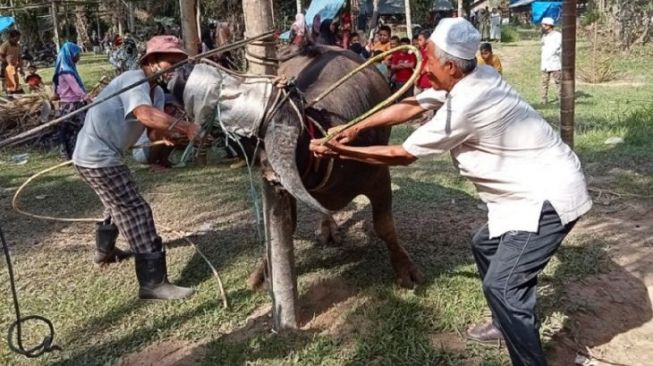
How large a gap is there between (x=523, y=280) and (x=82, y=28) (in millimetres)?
34969

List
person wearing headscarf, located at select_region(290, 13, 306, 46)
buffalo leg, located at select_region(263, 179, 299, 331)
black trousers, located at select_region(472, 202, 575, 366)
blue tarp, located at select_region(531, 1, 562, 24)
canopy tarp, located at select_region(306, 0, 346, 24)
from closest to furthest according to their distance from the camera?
1. black trousers, located at select_region(472, 202, 575, 366)
2. buffalo leg, located at select_region(263, 179, 299, 331)
3. person wearing headscarf, located at select_region(290, 13, 306, 46)
4. canopy tarp, located at select_region(306, 0, 346, 24)
5. blue tarp, located at select_region(531, 1, 562, 24)

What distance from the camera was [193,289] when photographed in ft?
13.7

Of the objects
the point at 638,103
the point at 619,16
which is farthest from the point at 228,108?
the point at 619,16

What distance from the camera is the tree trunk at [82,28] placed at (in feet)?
107

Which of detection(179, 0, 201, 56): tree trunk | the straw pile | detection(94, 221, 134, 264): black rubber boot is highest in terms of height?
detection(179, 0, 201, 56): tree trunk

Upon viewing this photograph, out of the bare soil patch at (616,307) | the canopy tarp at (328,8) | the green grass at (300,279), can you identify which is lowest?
the bare soil patch at (616,307)

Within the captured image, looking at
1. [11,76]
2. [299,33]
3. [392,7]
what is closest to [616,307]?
[299,33]

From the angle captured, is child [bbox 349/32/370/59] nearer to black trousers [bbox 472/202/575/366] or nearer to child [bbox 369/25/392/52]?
child [bbox 369/25/392/52]

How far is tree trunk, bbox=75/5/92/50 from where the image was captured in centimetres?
3247

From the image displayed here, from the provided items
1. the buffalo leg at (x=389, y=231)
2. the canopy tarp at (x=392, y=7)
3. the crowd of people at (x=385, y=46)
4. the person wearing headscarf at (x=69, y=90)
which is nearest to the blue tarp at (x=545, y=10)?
the canopy tarp at (x=392, y=7)

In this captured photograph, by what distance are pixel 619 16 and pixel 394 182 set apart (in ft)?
44.8

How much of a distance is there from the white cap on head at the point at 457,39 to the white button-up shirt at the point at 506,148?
0.36 ft

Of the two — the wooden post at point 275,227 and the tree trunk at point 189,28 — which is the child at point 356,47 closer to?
the tree trunk at point 189,28

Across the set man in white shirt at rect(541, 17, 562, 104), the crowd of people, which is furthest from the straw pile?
man in white shirt at rect(541, 17, 562, 104)
